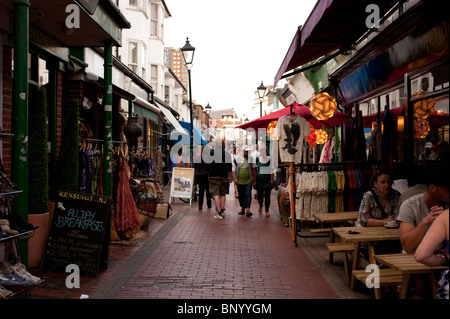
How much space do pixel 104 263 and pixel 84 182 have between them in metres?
1.96

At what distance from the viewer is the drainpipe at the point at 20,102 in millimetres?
4730

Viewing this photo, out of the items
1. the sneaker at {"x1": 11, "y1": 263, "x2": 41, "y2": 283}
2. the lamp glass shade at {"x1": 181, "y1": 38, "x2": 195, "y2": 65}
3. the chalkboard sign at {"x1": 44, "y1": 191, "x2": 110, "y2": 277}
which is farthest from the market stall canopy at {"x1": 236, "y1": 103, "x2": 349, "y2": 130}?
the sneaker at {"x1": 11, "y1": 263, "x2": 41, "y2": 283}

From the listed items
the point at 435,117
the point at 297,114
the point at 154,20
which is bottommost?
the point at 435,117

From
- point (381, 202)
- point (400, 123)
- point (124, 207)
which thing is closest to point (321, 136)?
point (400, 123)

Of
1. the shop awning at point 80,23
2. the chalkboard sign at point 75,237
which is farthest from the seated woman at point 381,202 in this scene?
the shop awning at point 80,23

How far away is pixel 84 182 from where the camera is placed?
8.02 meters

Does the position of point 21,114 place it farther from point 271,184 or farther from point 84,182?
point 271,184

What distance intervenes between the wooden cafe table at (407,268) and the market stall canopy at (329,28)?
3094 mm

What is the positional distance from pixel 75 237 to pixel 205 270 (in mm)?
1963

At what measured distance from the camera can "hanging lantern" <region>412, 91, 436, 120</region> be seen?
6.93 metres

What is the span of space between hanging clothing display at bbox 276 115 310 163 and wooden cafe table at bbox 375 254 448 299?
19.2 feet

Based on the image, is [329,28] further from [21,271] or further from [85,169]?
[21,271]

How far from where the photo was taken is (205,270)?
22.3ft

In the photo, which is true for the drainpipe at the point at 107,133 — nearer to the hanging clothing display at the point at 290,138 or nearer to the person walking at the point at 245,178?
the hanging clothing display at the point at 290,138
